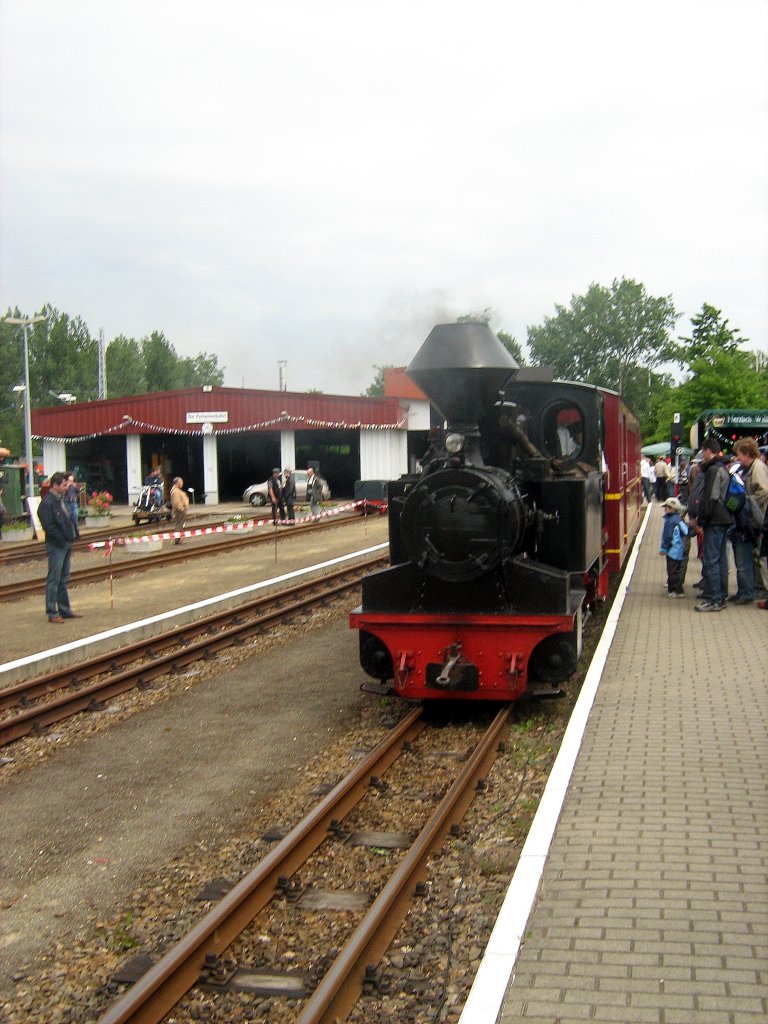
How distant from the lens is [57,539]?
1185 centimetres

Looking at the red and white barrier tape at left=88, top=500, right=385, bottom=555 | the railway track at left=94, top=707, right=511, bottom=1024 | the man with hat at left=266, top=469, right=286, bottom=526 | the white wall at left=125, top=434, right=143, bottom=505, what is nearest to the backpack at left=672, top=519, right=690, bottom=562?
the railway track at left=94, top=707, right=511, bottom=1024

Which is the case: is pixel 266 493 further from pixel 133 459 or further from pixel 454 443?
pixel 454 443

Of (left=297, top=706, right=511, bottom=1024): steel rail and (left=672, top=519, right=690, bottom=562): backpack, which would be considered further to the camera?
(left=672, top=519, right=690, bottom=562): backpack

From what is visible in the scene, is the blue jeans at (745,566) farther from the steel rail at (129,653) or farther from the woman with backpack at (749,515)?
the steel rail at (129,653)

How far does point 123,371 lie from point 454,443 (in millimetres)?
78575

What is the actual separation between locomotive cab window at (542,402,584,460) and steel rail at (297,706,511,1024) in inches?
153

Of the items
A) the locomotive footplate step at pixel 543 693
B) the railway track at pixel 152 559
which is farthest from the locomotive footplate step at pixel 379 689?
the railway track at pixel 152 559

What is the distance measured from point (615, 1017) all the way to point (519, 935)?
546 mm

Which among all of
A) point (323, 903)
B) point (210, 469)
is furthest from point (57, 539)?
point (210, 469)

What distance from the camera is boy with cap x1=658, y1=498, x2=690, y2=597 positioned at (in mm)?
11383

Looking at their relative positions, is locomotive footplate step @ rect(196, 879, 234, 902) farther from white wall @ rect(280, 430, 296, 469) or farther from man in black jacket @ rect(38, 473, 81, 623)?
white wall @ rect(280, 430, 296, 469)

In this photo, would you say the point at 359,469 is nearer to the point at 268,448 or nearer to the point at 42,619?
the point at 268,448

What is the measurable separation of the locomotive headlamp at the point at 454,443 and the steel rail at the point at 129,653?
169 inches

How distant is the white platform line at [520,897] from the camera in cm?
327
